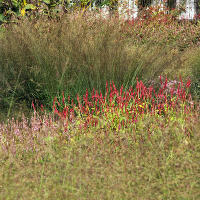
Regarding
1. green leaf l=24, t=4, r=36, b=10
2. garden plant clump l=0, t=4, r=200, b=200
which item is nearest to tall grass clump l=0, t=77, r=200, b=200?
garden plant clump l=0, t=4, r=200, b=200

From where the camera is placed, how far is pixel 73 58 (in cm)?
443

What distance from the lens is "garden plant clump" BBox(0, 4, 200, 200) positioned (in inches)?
89.0

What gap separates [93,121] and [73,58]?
3.85 feet

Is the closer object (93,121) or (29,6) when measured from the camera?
(93,121)

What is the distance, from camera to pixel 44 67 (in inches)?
177

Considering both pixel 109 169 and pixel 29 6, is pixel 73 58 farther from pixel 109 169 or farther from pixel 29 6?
pixel 109 169

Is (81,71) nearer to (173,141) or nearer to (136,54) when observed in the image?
(136,54)

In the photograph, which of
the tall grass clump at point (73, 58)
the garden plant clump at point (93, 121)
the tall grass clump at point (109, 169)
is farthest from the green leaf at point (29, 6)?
the tall grass clump at point (109, 169)

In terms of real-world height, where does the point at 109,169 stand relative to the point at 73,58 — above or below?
below

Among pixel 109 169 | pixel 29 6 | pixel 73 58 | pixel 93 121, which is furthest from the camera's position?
pixel 29 6

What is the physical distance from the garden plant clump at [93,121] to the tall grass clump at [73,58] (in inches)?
0.5

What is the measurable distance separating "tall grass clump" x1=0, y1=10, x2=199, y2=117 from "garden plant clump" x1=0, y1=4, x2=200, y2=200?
0.04 feet

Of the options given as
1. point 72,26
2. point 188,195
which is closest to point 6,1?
point 72,26

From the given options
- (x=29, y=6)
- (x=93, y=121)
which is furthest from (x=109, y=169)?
(x=29, y=6)
